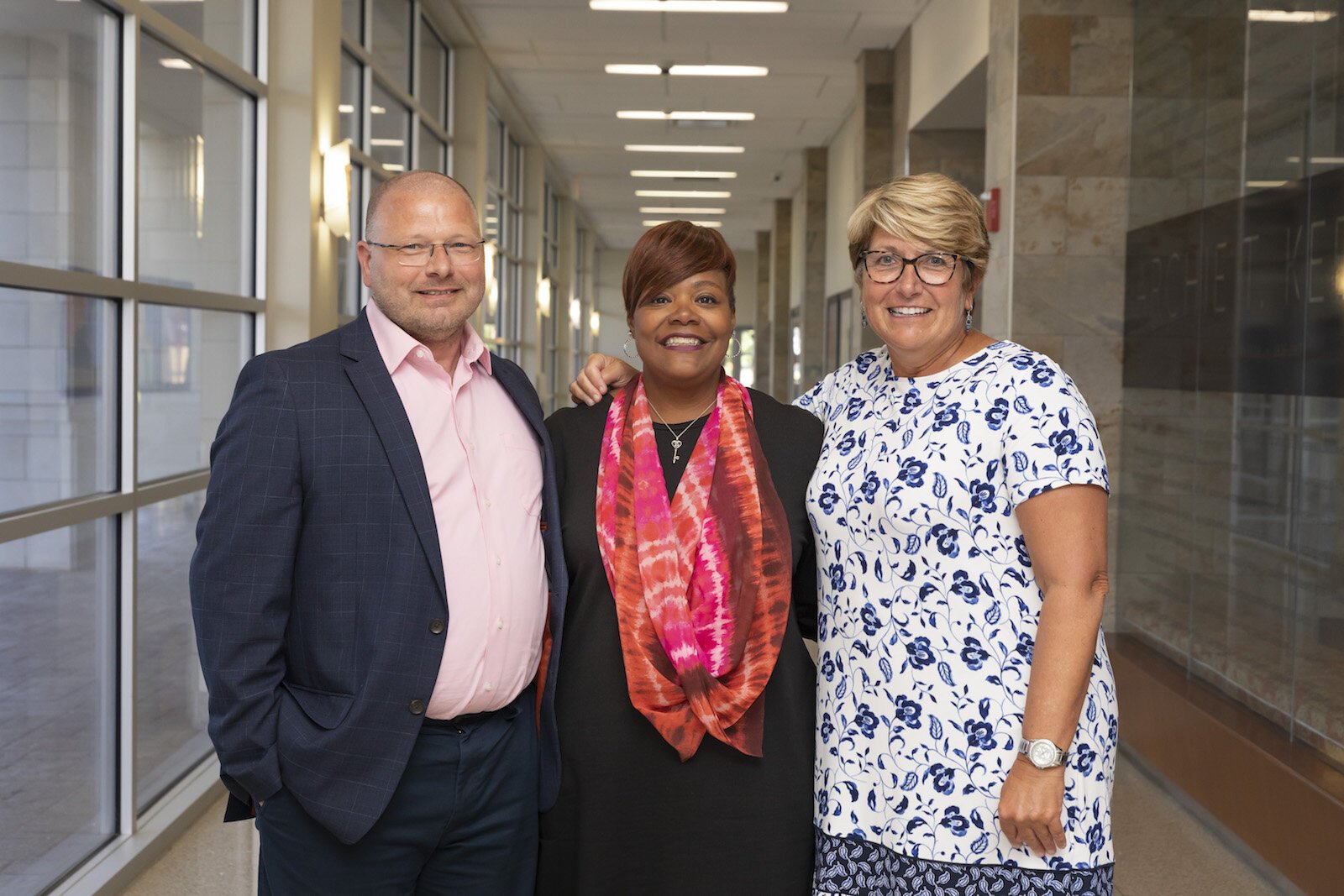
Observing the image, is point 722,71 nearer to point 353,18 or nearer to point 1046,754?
point 353,18

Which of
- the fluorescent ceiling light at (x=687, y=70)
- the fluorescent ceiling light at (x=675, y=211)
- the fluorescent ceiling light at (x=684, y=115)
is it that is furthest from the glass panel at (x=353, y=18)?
the fluorescent ceiling light at (x=675, y=211)

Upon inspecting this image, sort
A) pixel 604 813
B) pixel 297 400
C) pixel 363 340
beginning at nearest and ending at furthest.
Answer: pixel 297 400 < pixel 363 340 < pixel 604 813

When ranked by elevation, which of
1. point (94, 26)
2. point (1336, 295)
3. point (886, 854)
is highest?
point (94, 26)

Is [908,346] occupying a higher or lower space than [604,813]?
higher

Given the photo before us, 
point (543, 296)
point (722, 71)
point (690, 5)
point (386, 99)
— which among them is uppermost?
point (722, 71)

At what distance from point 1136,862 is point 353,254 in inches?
203

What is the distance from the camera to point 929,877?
195 cm

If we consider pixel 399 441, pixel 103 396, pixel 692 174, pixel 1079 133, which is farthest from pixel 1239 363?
pixel 692 174

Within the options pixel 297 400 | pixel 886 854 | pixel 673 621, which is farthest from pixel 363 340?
pixel 886 854

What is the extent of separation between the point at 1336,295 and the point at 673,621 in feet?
8.28

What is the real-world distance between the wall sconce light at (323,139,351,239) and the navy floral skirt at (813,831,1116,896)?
4331 millimetres

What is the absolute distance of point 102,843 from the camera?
364 cm

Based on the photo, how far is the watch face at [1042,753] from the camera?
6.01ft

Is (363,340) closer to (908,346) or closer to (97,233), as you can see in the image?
(908,346)
